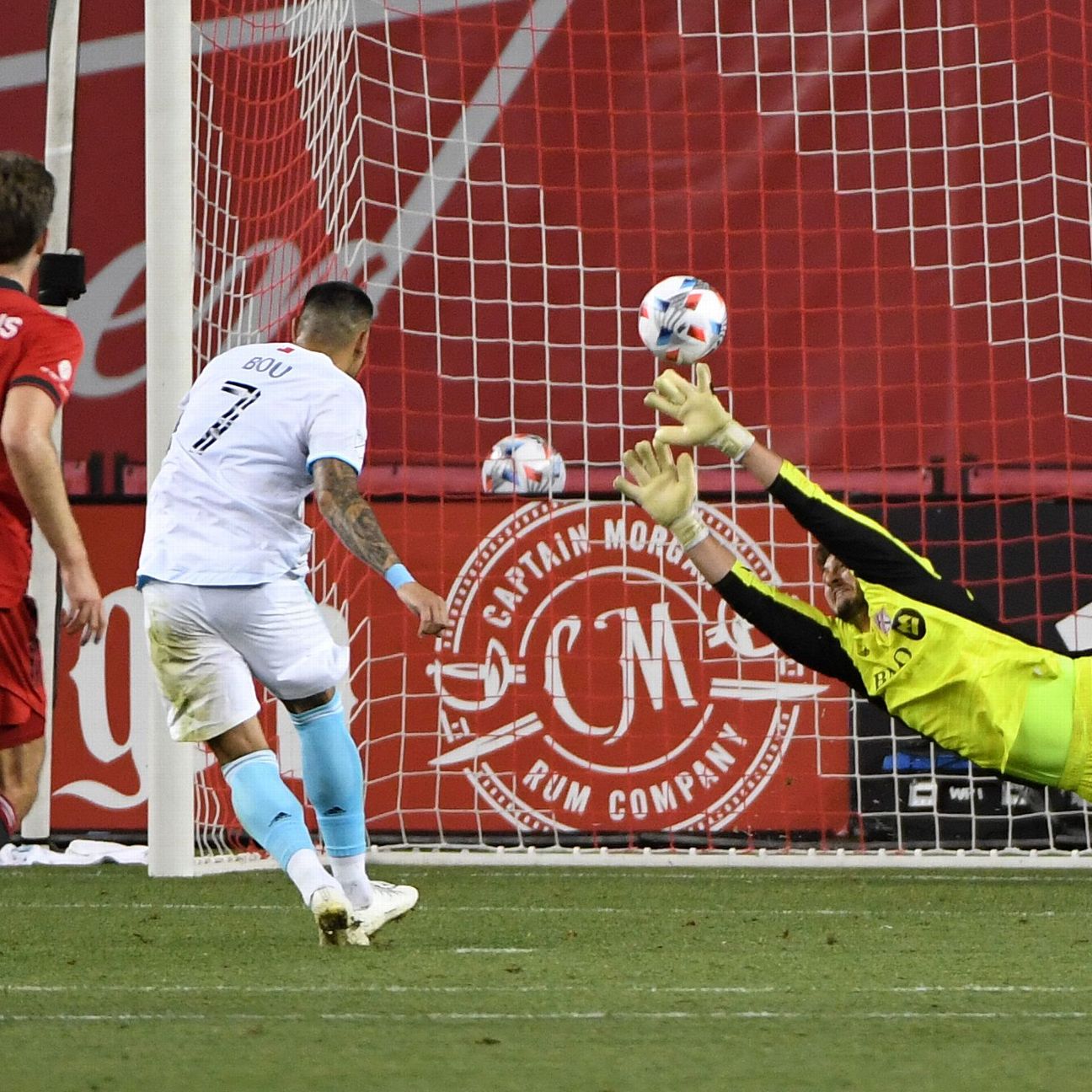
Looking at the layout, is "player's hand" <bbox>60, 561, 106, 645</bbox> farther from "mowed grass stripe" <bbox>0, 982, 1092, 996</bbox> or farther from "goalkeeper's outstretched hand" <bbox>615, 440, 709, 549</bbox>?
"goalkeeper's outstretched hand" <bbox>615, 440, 709, 549</bbox>

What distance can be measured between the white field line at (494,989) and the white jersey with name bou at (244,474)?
1.19 m

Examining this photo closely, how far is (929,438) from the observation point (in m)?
8.57

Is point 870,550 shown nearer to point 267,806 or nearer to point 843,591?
point 843,591

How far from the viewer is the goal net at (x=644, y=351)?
8.35 metres

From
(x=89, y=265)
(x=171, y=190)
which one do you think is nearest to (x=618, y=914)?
(x=171, y=190)

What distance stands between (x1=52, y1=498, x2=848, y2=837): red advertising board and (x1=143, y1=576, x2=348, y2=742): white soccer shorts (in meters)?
3.08

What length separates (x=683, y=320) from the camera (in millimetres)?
6816

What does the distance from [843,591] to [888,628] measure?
22cm

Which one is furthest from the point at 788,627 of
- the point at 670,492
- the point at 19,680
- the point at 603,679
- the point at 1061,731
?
the point at 19,680

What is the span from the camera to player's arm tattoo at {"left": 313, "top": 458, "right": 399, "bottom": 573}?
16.0 ft

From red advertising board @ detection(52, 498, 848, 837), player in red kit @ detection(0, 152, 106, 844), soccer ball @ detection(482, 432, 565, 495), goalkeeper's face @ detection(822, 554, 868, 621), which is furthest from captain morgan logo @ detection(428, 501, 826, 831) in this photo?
player in red kit @ detection(0, 152, 106, 844)

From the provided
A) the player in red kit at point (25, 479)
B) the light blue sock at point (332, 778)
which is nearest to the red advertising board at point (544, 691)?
the light blue sock at point (332, 778)

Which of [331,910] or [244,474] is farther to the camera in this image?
[244,474]

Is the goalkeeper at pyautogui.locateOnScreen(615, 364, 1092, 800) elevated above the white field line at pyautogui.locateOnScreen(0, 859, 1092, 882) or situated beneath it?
elevated above
